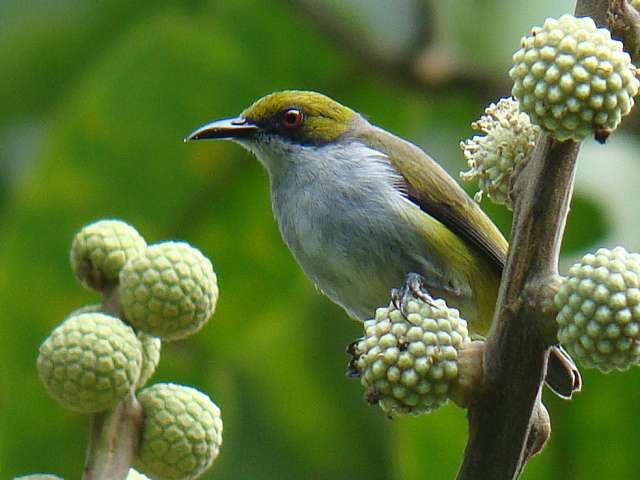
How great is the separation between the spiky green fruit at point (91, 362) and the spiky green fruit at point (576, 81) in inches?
28.4

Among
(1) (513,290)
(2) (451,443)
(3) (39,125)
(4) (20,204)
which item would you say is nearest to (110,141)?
(4) (20,204)

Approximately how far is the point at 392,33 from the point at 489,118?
2193mm

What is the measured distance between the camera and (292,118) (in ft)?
12.3

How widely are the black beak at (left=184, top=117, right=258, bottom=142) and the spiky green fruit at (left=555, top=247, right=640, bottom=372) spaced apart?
1727 mm

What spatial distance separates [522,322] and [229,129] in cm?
191

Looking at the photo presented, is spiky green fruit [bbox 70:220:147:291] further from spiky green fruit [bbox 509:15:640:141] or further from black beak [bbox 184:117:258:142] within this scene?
black beak [bbox 184:117:258:142]

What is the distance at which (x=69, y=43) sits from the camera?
475cm

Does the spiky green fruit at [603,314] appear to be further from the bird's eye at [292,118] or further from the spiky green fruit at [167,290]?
the bird's eye at [292,118]

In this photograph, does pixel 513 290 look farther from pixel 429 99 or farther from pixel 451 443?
pixel 429 99

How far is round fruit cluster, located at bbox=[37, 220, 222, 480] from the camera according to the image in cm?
190

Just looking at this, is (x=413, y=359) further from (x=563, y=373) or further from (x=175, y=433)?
(x=563, y=373)

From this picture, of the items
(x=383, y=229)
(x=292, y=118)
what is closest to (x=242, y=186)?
(x=292, y=118)

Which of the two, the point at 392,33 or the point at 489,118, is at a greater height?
the point at 392,33

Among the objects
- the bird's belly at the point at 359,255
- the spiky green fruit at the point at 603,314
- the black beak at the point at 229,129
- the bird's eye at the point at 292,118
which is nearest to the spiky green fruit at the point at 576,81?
the spiky green fruit at the point at 603,314
